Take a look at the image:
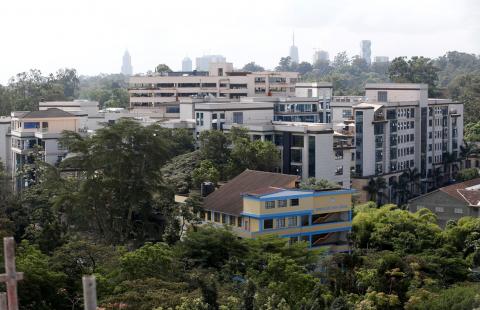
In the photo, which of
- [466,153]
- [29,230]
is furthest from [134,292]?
[466,153]

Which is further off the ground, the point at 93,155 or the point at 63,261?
the point at 93,155

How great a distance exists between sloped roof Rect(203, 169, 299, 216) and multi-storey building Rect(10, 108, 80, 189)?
1446 cm

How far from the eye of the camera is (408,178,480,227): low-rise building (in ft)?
134

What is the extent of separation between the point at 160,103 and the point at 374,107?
74.3ft

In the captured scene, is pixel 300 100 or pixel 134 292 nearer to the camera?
pixel 134 292

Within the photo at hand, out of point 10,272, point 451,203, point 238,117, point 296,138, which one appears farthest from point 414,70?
point 10,272

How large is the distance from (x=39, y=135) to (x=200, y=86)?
2488 centimetres

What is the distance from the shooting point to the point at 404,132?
55.5 m

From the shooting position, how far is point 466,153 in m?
61.4

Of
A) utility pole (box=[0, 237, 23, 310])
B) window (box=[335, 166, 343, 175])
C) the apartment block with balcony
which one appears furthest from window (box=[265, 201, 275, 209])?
utility pole (box=[0, 237, 23, 310])

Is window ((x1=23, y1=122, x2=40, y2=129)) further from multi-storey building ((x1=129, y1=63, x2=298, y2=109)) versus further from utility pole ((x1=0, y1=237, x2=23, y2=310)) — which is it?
utility pole ((x1=0, y1=237, x2=23, y2=310))

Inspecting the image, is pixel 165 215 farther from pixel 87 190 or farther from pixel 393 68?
pixel 393 68

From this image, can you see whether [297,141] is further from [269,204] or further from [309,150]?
[269,204]

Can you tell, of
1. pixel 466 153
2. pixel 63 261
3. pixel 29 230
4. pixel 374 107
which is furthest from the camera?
pixel 466 153
